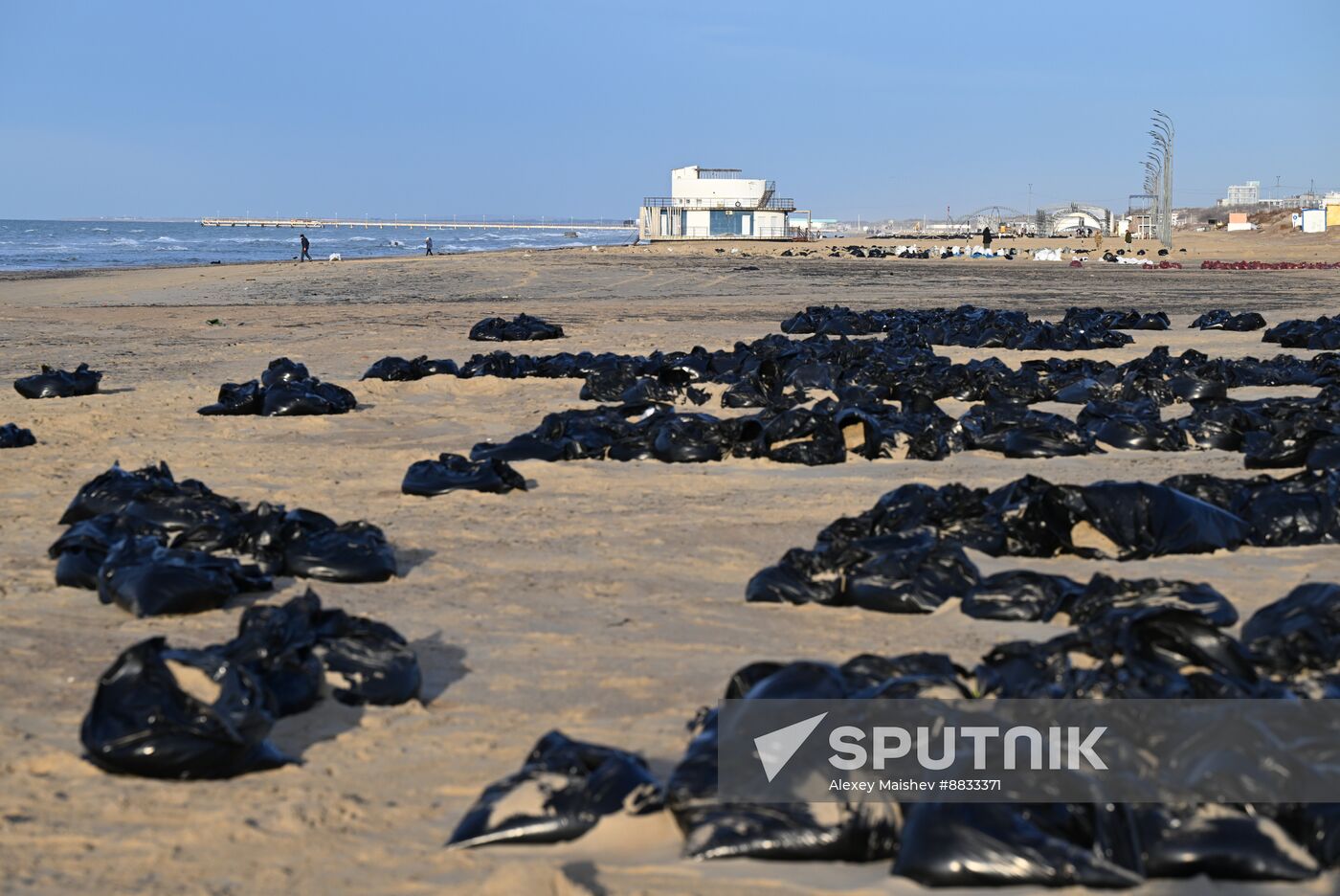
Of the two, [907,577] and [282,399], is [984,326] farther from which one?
[907,577]

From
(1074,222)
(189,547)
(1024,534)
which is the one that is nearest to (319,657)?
(189,547)

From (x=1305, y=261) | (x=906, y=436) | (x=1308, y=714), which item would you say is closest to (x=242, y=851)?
(x=1308, y=714)

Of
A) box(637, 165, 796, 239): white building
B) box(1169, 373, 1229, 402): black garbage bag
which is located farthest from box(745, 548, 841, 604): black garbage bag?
box(637, 165, 796, 239): white building

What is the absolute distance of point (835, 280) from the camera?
35.1 meters

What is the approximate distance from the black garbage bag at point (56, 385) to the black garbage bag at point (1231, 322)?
1517cm

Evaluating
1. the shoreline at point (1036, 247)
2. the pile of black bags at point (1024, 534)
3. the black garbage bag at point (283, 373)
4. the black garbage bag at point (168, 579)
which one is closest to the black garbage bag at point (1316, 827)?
the pile of black bags at point (1024, 534)

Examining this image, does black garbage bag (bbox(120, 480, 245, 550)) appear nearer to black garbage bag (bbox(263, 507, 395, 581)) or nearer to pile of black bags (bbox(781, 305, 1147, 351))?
black garbage bag (bbox(263, 507, 395, 581))

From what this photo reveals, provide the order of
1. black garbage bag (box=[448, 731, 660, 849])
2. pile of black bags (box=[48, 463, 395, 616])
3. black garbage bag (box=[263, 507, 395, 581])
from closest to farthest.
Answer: black garbage bag (box=[448, 731, 660, 849])
pile of black bags (box=[48, 463, 395, 616])
black garbage bag (box=[263, 507, 395, 581])

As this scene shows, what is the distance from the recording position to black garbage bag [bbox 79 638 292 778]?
3.99 meters

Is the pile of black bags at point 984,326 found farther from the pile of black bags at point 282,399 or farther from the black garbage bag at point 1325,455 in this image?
the black garbage bag at point 1325,455

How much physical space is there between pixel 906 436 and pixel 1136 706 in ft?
19.8

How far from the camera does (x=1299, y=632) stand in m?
4.69

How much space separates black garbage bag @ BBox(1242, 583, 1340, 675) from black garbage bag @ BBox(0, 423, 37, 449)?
863cm

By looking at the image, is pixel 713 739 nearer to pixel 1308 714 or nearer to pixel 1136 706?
pixel 1136 706
